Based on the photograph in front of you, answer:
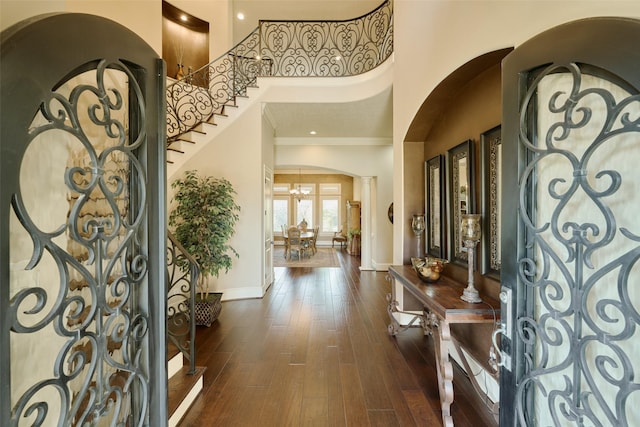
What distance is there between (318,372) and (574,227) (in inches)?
88.5

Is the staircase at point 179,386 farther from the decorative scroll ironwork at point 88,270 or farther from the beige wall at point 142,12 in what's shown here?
the beige wall at point 142,12

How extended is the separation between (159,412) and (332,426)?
116cm

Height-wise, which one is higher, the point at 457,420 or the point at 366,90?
the point at 366,90

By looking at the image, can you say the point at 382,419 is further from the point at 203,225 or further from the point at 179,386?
the point at 203,225

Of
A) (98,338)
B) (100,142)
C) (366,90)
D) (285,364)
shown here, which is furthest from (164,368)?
(366,90)

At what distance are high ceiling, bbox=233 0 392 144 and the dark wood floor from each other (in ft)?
11.4

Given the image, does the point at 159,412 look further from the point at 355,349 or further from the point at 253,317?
the point at 253,317

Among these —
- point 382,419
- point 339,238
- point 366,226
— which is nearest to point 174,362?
point 382,419

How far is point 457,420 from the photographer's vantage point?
1922 millimetres

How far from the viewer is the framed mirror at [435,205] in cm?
294

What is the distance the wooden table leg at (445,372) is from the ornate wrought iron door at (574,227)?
0.60m

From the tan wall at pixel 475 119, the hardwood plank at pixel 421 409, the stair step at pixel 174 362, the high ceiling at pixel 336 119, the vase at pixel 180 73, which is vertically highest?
the vase at pixel 180 73

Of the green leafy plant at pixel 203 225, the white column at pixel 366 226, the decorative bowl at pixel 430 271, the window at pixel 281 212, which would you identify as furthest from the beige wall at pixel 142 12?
the window at pixel 281 212

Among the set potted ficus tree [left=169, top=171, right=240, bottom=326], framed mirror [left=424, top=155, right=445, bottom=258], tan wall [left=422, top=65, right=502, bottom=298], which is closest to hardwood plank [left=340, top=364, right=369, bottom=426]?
tan wall [left=422, top=65, right=502, bottom=298]
